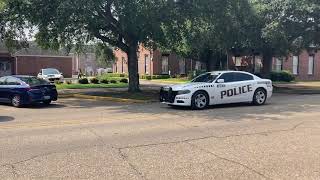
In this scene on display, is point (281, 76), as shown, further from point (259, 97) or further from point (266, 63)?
point (259, 97)

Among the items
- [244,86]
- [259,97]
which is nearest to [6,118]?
[244,86]

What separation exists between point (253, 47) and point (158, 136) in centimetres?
2070

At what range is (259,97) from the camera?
61.3 ft

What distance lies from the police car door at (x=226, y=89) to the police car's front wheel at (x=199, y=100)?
45 centimetres

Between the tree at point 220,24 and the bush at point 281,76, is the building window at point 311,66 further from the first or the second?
the tree at point 220,24

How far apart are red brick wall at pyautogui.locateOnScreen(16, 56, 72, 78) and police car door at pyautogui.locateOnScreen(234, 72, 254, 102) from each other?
1701 inches

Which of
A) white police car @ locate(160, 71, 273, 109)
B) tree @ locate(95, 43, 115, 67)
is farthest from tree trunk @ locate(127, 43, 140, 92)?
Result: white police car @ locate(160, 71, 273, 109)

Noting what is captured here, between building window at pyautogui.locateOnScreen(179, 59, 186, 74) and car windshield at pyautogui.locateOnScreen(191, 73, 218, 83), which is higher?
building window at pyautogui.locateOnScreen(179, 59, 186, 74)

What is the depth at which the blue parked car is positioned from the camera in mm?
18547

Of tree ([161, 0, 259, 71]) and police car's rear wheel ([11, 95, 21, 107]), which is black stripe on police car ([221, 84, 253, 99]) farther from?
police car's rear wheel ([11, 95, 21, 107])

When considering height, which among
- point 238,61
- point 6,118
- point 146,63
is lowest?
point 6,118

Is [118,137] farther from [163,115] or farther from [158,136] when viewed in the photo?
[163,115]

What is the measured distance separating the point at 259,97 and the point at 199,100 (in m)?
3.04

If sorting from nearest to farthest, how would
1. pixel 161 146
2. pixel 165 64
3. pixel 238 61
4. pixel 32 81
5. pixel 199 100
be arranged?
pixel 161 146
pixel 199 100
pixel 32 81
pixel 238 61
pixel 165 64
